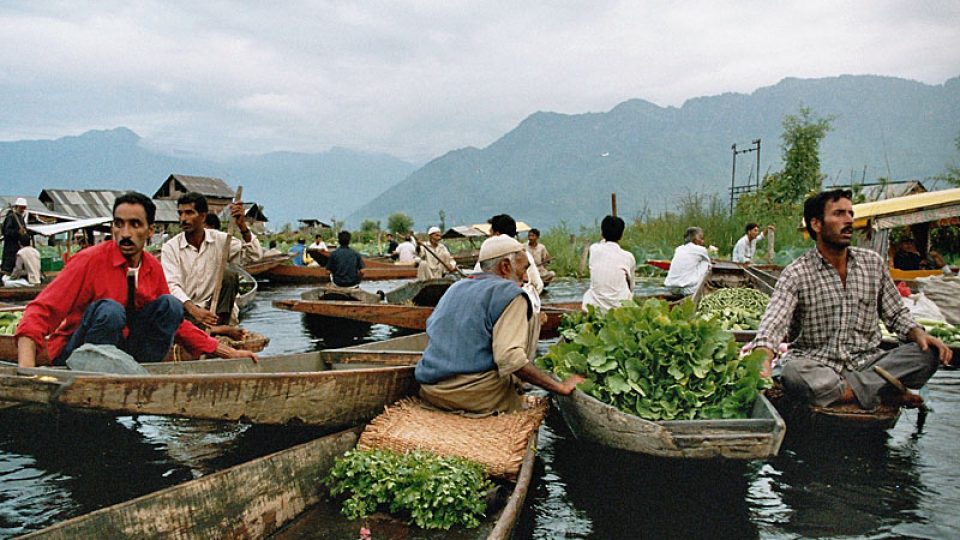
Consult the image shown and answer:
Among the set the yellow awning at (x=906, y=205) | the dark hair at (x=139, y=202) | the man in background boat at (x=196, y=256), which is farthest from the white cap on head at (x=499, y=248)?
the yellow awning at (x=906, y=205)

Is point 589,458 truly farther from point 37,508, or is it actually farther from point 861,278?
point 37,508

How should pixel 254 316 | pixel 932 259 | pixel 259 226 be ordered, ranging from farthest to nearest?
pixel 259 226
pixel 254 316
pixel 932 259

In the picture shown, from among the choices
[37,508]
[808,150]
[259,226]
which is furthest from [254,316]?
[259,226]

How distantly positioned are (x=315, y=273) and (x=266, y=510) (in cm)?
1682

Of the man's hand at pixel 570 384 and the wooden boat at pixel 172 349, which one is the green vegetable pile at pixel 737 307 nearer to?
the man's hand at pixel 570 384

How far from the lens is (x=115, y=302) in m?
4.14

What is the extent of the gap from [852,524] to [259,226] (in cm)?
4563

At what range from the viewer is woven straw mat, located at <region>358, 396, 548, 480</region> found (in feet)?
10.9

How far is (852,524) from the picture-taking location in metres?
3.60

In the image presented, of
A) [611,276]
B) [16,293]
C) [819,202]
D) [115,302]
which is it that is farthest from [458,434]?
[16,293]

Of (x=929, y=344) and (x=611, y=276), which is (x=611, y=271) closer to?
(x=611, y=276)

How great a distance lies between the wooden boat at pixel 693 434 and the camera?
3.18 m

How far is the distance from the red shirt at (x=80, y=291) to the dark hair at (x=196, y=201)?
4.56 feet

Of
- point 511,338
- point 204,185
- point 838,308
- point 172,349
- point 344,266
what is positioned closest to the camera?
point 511,338
